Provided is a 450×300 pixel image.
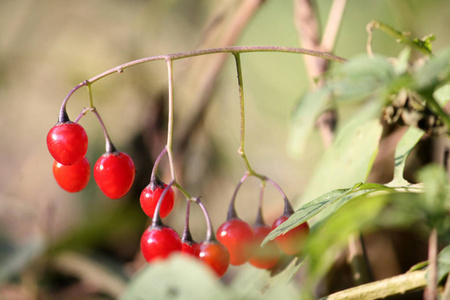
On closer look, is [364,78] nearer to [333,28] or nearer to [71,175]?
[71,175]

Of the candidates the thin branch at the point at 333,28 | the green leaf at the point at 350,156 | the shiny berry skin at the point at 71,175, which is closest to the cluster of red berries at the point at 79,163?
the shiny berry skin at the point at 71,175

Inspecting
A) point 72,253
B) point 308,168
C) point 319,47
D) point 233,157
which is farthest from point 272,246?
point 308,168

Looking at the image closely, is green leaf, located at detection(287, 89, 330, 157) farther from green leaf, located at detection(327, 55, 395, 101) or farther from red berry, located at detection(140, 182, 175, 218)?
red berry, located at detection(140, 182, 175, 218)

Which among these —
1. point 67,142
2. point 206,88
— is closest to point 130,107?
point 206,88

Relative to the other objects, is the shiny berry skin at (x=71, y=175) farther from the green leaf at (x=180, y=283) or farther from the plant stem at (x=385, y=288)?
the plant stem at (x=385, y=288)

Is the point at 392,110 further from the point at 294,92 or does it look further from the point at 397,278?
the point at 294,92

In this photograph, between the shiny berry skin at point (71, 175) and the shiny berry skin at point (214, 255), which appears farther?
the shiny berry skin at point (71, 175)
